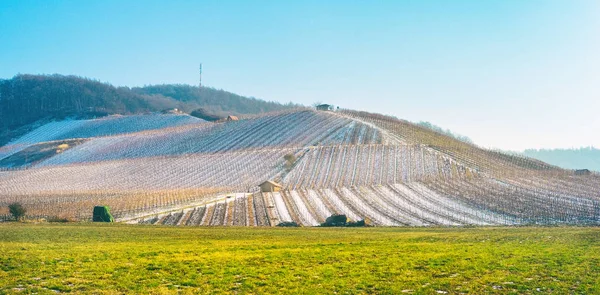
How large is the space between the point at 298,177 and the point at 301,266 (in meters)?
57.8

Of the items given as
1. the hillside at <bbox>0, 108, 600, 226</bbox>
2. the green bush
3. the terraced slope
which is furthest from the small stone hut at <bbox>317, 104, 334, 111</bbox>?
the green bush

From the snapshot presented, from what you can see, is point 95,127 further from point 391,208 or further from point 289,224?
point 289,224

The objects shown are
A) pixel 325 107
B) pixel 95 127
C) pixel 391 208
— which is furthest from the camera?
pixel 95 127

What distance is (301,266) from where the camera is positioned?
18078mm

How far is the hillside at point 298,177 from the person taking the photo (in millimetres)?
49969

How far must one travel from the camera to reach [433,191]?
61.7m

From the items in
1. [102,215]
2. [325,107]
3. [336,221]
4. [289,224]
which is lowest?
[289,224]

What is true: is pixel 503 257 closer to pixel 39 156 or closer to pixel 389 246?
pixel 389 246

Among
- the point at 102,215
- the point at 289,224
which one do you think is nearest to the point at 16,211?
the point at 102,215

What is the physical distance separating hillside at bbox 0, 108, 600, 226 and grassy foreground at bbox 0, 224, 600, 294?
2199 cm

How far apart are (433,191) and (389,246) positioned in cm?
4026

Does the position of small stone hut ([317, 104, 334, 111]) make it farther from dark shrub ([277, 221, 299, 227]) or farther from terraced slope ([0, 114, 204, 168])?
dark shrub ([277, 221, 299, 227])

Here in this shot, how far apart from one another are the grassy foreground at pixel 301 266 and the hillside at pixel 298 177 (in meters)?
22.0

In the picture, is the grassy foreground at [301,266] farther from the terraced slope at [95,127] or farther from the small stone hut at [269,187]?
the terraced slope at [95,127]
